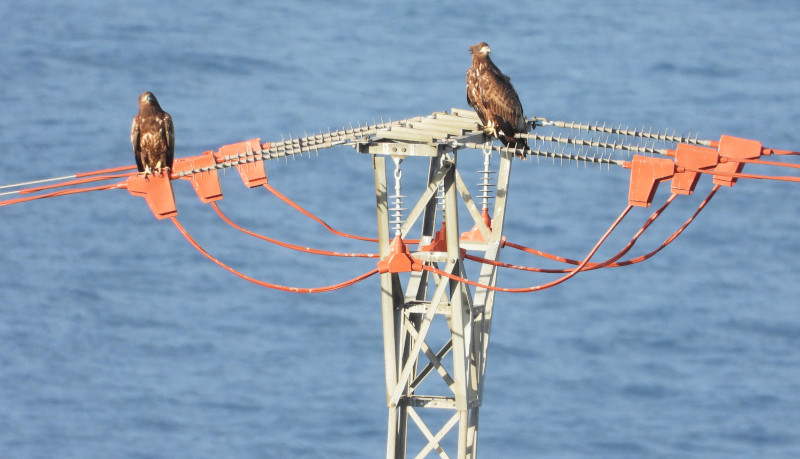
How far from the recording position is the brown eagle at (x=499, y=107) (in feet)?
65.8

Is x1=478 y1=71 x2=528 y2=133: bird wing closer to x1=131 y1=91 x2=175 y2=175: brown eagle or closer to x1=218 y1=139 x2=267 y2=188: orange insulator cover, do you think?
x1=218 y1=139 x2=267 y2=188: orange insulator cover

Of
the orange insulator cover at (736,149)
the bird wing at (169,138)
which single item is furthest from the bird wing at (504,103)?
the bird wing at (169,138)

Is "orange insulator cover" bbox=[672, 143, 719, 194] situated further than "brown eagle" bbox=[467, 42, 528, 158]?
No

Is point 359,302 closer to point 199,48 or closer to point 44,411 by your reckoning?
point 44,411

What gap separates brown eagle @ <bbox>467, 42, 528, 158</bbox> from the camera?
65.8 feet

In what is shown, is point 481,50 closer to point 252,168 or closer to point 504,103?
point 504,103

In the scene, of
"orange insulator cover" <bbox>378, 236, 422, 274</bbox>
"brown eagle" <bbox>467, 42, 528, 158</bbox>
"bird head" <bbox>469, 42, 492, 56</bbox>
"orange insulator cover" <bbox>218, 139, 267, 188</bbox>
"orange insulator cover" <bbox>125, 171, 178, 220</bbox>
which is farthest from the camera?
"bird head" <bbox>469, 42, 492, 56</bbox>

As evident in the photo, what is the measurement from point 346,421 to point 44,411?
11.1 meters

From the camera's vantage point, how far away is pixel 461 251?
1950cm

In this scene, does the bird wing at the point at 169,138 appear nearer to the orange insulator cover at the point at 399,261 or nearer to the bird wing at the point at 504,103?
the bird wing at the point at 504,103

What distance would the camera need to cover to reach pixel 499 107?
20062 mm

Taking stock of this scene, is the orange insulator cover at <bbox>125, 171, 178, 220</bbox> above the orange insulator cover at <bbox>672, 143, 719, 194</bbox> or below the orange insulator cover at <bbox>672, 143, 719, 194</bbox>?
below

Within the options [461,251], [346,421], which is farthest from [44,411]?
[461,251]

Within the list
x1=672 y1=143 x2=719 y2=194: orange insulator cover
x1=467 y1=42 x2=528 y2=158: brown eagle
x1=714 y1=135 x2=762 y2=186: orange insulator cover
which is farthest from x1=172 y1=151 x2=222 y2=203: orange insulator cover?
x1=714 y1=135 x2=762 y2=186: orange insulator cover
